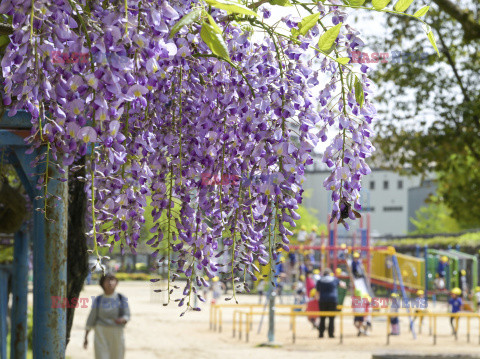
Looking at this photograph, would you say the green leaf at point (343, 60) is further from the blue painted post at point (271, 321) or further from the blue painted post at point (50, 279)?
the blue painted post at point (271, 321)

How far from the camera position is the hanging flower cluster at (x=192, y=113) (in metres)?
2.19

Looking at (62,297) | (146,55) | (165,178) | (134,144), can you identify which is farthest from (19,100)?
(62,297)

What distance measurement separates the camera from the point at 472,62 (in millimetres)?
11742

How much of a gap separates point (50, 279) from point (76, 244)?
1061mm

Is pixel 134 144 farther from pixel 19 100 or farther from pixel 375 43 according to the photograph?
pixel 375 43

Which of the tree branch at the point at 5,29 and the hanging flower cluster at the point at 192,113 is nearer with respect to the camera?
the hanging flower cluster at the point at 192,113

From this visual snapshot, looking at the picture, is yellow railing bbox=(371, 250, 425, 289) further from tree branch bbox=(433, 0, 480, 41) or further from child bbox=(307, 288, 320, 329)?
tree branch bbox=(433, 0, 480, 41)

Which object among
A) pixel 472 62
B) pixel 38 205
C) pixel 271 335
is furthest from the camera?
pixel 271 335

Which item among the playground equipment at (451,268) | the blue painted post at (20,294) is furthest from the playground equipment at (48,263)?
the playground equipment at (451,268)

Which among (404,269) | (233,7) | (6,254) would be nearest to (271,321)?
(6,254)

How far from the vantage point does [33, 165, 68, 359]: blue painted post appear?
12.5 feet

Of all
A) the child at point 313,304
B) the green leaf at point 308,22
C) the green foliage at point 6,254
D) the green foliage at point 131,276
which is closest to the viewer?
the green leaf at point 308,22

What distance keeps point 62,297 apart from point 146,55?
2.01 m

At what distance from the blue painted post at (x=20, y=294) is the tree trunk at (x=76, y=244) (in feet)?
13.3
